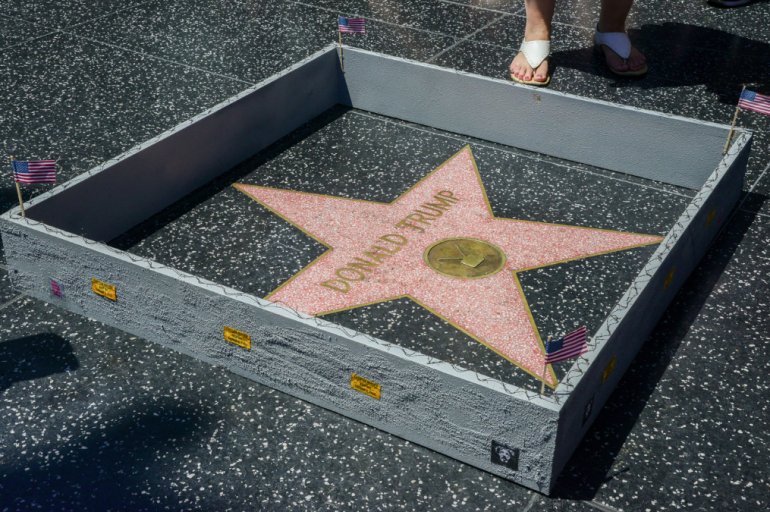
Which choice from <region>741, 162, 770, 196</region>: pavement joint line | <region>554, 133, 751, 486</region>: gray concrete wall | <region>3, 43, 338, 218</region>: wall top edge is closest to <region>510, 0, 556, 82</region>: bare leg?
<region>3, 43, 338, 218</region>: wall top edge

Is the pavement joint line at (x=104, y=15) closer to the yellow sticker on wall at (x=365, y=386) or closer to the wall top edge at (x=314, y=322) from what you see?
the wall top edge at (x=314, y=322)

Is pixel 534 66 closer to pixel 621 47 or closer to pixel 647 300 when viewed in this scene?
pixel 621 47

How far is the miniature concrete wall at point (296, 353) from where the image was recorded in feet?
6.45

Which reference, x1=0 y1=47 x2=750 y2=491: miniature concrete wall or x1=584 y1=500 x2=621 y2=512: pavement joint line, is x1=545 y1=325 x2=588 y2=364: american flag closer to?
x1=0 y1=47 x2=750 y2=491: miniature concrete wall

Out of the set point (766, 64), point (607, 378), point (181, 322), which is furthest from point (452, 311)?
point (766, 64)

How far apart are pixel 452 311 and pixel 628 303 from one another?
0.56 m

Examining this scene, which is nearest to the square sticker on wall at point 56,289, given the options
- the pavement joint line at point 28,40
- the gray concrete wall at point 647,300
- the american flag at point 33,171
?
the american flag at point 33,171

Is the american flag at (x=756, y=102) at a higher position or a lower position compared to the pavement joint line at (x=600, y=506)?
higher

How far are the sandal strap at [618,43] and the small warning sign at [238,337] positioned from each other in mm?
2568

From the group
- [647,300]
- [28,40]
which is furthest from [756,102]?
[28,40]

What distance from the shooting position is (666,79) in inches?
164

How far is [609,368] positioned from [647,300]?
238mm

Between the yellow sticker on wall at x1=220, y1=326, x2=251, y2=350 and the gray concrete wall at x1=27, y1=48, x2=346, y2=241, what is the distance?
0.68 meters

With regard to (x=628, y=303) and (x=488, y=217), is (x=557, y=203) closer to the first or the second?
(x=488, y=217)
